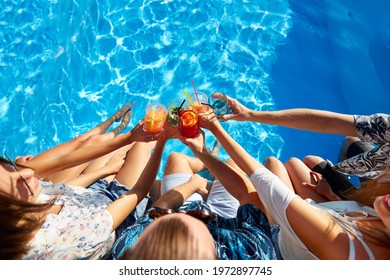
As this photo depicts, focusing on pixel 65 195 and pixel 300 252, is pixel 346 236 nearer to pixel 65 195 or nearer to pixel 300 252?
pixel 300 252

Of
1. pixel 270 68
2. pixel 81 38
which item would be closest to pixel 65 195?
pixel 81 38

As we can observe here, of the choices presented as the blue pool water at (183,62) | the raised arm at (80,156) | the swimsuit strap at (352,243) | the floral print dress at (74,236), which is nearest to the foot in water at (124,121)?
the blue pool water at (183,62)

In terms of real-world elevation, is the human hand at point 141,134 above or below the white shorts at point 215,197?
above

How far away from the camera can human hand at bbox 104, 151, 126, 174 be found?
11.4 feet

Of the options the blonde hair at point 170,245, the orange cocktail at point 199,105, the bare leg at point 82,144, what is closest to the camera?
the blonde hair at point 170,245

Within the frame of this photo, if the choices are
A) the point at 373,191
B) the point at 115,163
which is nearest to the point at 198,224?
the point at 373,191

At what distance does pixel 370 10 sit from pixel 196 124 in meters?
4.20

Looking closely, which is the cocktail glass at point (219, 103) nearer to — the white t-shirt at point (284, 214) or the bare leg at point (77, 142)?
the white t-shirt at point (284, 214)

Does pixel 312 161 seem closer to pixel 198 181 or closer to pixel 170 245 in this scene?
pixel 198 181

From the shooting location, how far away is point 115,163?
3559 mm

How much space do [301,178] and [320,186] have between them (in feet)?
0.65

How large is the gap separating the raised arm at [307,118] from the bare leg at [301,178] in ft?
1.42

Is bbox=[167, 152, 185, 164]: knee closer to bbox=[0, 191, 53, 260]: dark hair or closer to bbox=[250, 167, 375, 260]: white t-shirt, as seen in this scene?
bbox=[250, 167, 375, 260]: white t-shirt

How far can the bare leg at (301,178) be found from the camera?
318 cm
